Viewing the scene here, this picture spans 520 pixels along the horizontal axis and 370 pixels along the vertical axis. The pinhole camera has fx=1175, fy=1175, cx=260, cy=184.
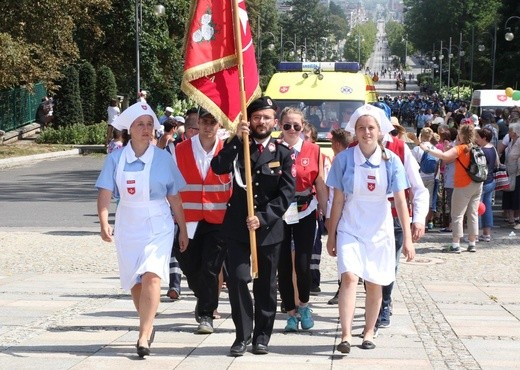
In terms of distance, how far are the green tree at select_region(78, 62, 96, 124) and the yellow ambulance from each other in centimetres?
2742

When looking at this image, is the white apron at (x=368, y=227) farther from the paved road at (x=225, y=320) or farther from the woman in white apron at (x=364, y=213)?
the paved road at (x=225, y=320)

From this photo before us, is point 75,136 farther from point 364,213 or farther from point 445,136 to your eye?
point 364,213

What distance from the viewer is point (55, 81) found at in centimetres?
4431

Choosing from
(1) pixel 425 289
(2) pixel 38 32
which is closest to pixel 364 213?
(1) pixel 425 289

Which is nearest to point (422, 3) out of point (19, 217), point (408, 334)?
point (19, 217)

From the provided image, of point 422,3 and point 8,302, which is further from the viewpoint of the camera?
point 422,3

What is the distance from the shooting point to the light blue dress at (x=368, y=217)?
7988mm

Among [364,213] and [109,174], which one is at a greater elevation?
[109,174]

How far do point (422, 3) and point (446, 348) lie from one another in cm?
Result: 13466

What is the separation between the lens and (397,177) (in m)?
8.09

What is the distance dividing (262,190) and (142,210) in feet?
2.73

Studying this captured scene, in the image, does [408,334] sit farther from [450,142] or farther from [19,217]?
[19,217]

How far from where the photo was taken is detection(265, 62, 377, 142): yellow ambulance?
18.5 metres

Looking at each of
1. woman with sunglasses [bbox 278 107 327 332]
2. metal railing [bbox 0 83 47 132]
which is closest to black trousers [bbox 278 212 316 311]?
woman with sunglasses [bbox 278 107 327 332]
